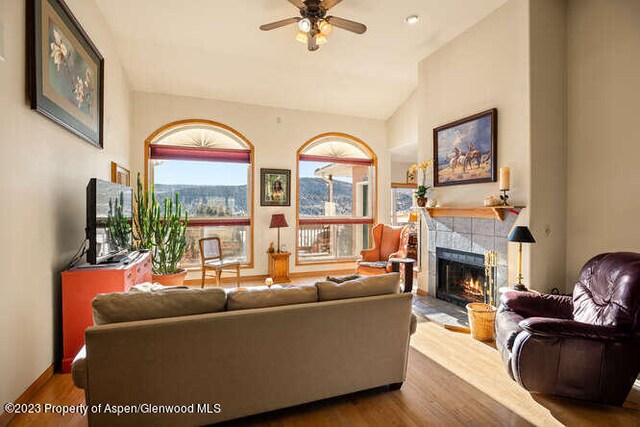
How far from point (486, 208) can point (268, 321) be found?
9.45 ft

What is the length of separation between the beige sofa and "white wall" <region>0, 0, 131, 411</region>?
794mm

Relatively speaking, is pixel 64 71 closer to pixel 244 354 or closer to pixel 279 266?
pixel 244 354

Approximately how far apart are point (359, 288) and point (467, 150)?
9.12 ft

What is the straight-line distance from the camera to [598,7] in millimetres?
3191

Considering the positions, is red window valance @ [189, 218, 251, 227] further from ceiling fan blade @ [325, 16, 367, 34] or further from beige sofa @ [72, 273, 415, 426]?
beige sofa @ [72, 273, 415, 426]

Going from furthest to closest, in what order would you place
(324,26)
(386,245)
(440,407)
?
1. (386,245)
2. (324,26)
3. (440,407)

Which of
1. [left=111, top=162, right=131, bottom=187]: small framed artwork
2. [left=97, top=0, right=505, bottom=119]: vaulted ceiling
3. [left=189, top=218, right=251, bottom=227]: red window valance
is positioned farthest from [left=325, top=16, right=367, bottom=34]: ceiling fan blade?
[left=189, top=218, right=251, bottom=227]: red window valance

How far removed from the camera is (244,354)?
182 centimetres

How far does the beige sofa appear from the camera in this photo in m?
1.62

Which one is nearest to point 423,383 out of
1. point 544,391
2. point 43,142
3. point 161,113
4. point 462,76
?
point 544,391

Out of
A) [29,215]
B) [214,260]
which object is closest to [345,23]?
[29,215]

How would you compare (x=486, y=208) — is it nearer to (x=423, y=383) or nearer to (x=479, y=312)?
(x=479, y=312)

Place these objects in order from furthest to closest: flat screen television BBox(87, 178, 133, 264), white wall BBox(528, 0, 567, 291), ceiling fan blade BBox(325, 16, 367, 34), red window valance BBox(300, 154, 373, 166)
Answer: red window valance BBox(300, 154, 373, 166) → white wall BBox(528, 0, 567, 291) → ceiling fan blade BBox(325, 16, 367, 34) → flat screen television BBox(87, 178, 133, 264)

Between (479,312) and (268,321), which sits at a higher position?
(268,321)
